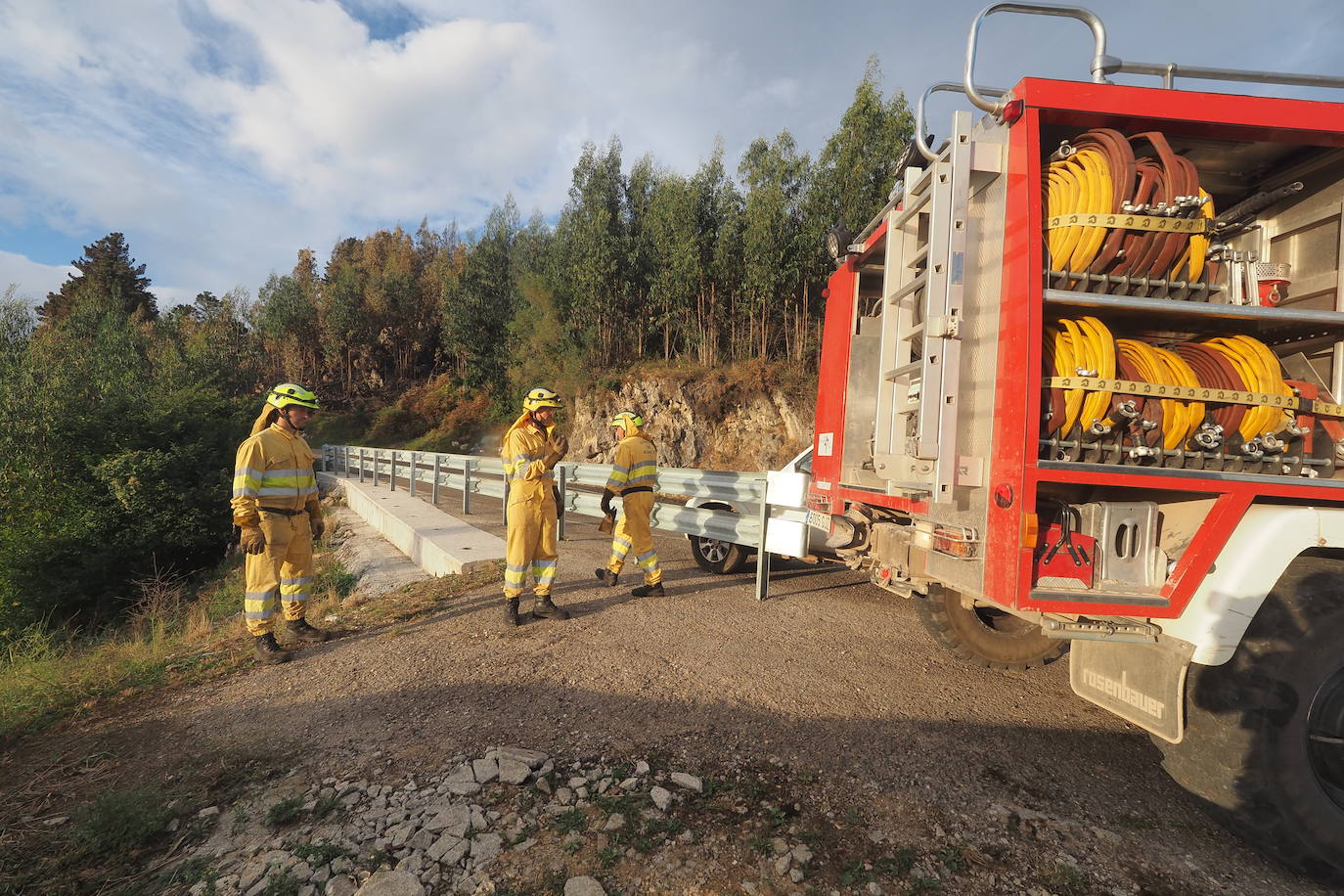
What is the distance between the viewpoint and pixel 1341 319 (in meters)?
2.45

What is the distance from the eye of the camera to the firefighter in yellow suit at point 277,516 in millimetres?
4332

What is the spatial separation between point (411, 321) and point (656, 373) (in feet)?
101

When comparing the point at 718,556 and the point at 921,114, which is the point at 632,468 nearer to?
the point at 718,556

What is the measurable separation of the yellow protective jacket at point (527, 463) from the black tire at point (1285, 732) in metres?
4.00

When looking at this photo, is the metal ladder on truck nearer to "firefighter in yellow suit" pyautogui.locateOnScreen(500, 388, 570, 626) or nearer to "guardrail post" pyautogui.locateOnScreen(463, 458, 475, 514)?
"firefighter in yellow suit" pyautogui.locateOnScreen(500, 388, 570, 626)

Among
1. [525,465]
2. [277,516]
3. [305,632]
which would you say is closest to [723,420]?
[525,465]

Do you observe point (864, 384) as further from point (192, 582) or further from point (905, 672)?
point (192, 582)

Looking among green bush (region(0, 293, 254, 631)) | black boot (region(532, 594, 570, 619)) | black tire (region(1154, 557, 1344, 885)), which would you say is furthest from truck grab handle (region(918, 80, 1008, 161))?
green bush (region(0, 293, 254, 631))

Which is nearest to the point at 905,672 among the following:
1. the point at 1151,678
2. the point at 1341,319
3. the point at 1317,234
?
the point at 1151,678

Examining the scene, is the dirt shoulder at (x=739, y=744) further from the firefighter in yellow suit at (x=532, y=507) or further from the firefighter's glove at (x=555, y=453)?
the firefighter's glove at (x=555, y=453)

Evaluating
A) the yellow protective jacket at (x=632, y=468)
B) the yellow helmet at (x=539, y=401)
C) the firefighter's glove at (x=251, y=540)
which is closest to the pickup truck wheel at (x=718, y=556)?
the yellow protective jacket at (x=632, y=468)

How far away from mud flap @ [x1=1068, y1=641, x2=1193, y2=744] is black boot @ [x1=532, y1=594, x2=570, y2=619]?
351cm

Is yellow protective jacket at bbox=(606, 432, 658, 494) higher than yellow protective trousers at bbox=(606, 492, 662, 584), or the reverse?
yellow protective jacket at bbox=(606, 432, 658, 494)

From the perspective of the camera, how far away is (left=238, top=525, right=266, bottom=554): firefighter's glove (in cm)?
427
